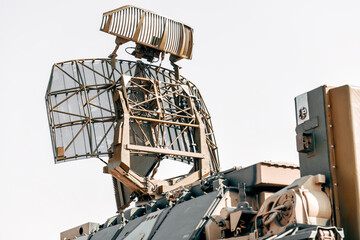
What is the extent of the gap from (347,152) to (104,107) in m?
21.5

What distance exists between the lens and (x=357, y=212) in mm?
15523

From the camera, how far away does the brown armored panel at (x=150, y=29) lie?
34509 millimetres

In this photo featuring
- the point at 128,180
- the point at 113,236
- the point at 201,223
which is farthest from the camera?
the point at 128,180

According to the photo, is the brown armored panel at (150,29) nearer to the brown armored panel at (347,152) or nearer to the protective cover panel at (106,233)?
the protective cover panel at (106,233)

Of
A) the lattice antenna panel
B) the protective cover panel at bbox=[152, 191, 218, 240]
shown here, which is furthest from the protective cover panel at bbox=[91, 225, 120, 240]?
the lattice antenna panel

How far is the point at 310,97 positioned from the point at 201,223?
14.3ft

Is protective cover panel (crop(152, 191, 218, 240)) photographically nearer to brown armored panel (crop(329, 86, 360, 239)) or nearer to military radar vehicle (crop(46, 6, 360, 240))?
military radar vehicle (crop(46, 6, 360, 240))

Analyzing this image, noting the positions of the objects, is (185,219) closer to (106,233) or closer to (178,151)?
(106,233)

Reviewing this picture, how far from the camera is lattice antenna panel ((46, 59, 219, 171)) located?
35.0m

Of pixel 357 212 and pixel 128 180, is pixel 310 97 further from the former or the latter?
pixel 128 180

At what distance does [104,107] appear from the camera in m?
36.1

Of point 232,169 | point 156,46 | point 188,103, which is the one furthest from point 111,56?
point 232,169

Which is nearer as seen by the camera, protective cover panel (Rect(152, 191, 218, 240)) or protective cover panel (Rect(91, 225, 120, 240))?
protective cover panel (Rect(152, 191, 218, 240))

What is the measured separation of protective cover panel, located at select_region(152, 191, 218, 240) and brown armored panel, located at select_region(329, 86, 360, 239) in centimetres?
403
